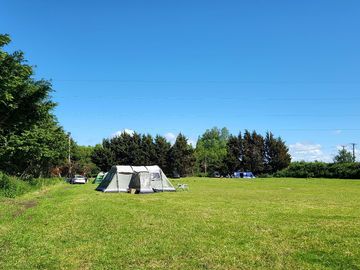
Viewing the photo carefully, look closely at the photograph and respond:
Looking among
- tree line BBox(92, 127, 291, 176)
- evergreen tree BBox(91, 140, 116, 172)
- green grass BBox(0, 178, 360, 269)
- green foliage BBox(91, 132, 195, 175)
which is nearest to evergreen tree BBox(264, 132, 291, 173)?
tree line BBox(92, 127, 291, 176)

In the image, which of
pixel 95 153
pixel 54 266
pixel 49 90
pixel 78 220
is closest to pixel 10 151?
pixel 49 90

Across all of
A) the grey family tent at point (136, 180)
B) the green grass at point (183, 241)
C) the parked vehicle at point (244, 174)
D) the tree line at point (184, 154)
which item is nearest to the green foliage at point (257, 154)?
the tree line at point (184, 154)

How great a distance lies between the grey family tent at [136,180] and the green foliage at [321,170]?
52.0 meters

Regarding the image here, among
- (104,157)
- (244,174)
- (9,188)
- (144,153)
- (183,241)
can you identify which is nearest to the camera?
(183,241)

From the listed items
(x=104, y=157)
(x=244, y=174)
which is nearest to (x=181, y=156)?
(x=244, y=174)

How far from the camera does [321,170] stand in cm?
8281

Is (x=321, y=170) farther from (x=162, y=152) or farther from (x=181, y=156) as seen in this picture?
(x=162, y=152)

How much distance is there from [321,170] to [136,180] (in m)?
60.1

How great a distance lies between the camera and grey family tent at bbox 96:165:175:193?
105 feet

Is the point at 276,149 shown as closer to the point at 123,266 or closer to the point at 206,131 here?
the point at 206,131

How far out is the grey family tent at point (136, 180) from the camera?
32.0 meters

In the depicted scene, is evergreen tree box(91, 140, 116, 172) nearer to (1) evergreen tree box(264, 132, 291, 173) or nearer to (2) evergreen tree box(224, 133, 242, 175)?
(2) evergreen tree box(224, 133, 242, 175)

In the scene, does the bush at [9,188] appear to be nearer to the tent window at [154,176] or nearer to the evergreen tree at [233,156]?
the tent window at [154,176]

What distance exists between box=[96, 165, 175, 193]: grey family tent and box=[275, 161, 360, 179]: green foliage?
52.0 metres
